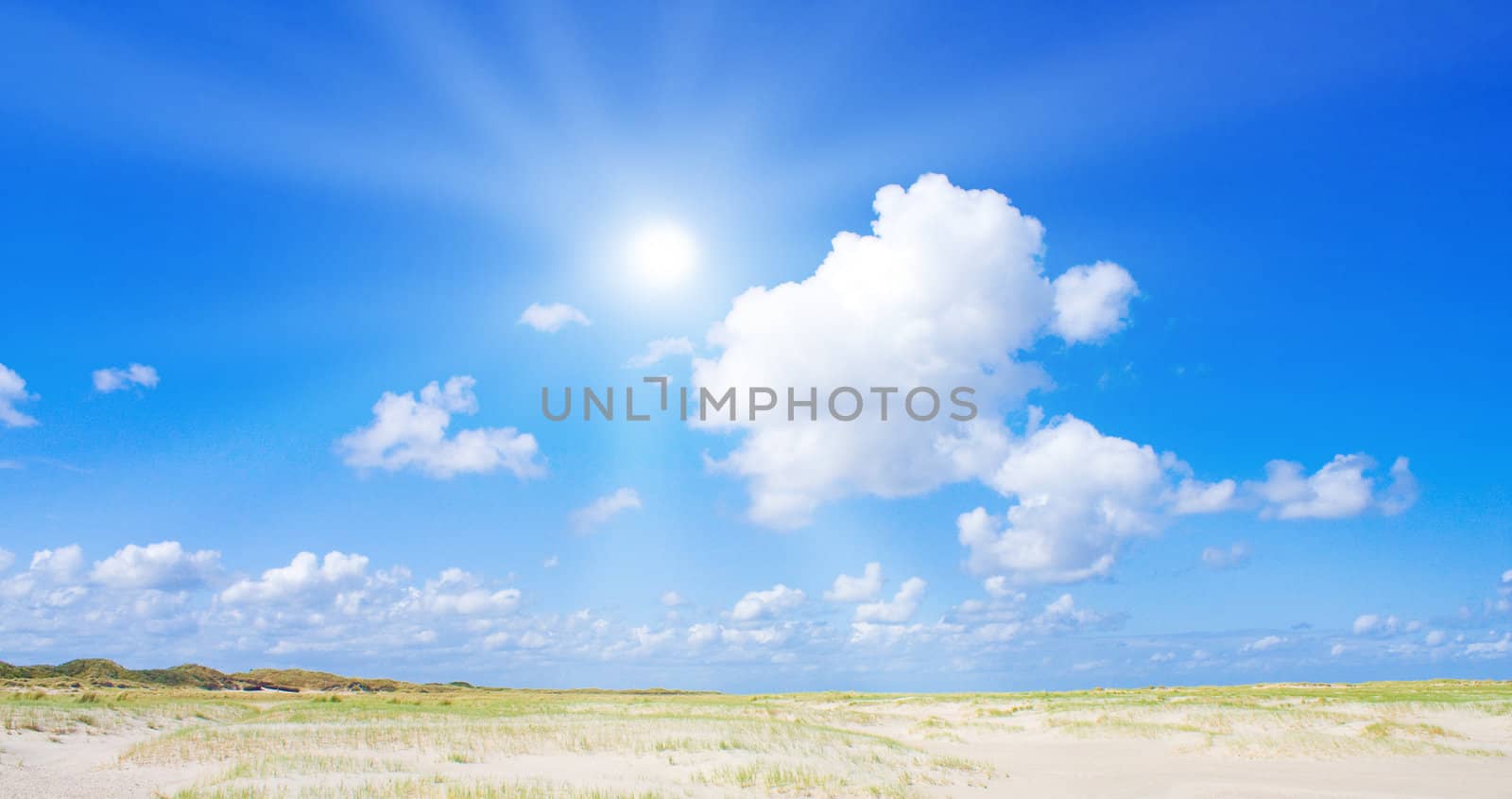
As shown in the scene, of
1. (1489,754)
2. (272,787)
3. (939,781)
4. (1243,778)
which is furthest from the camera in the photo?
(1489,754)

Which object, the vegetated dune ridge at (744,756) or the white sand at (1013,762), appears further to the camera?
the white sand at (1013,762)

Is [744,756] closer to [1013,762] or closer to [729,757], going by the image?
[729,757]

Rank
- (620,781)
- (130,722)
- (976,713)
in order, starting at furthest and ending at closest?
(976,713) → (130,722) → (620,781)

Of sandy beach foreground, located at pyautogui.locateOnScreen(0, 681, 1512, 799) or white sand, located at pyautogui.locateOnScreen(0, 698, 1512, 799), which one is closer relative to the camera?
sandy beach foreground, located at pyautogui.locateOnScreen(0, 681, 1512, 799)

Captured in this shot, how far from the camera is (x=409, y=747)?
26.9 metres

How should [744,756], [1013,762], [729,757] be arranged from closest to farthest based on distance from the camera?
[729,757] < [744,756] < [1013,762]

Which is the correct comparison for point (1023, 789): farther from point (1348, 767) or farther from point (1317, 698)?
point (1317, 698)

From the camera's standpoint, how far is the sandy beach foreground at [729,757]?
64.3ft

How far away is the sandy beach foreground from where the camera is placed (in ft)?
64.3

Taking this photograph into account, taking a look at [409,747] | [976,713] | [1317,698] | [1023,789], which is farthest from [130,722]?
[1317,698]

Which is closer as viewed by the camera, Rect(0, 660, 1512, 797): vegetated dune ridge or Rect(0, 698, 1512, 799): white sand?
Rect(0, 660, 1512, 797): vegetated dune ridge

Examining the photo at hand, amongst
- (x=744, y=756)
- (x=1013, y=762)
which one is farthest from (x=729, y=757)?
(x=1013, y=762)

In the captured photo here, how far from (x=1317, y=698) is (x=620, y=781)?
60367 mm

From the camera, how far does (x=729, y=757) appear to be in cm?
2386
